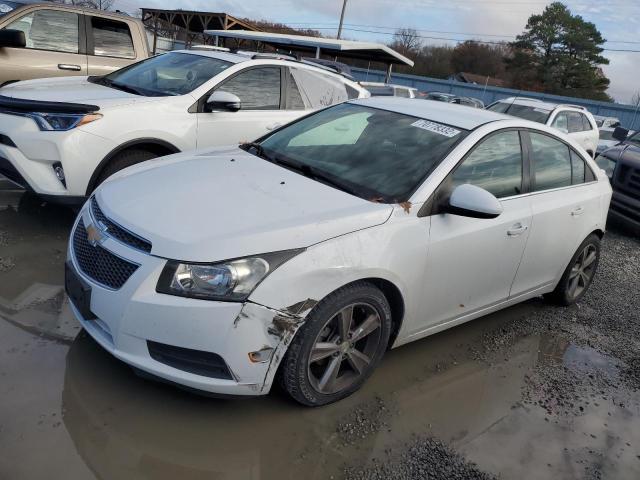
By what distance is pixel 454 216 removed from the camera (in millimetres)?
3297

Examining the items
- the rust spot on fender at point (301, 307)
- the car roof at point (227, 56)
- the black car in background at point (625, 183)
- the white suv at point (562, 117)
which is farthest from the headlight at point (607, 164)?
the rust spot on fender at point (301, 307)

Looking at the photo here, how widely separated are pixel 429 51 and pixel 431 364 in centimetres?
7578

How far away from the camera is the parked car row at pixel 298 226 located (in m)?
2.54

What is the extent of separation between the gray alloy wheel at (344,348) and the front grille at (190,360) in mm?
460

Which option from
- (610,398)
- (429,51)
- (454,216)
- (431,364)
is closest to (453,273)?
(454,216)

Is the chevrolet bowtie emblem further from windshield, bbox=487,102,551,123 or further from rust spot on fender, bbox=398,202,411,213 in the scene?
windshield, bbox=487,102,551,123

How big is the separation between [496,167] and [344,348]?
169 centimetres

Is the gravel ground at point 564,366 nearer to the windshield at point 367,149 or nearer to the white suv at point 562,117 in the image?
the windshield at point 367,149

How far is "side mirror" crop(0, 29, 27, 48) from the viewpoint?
20.7 ft

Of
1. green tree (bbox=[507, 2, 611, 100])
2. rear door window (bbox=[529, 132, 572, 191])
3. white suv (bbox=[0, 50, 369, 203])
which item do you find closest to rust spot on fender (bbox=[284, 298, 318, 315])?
rear door window (bbox=[529, 132, 572, 191])

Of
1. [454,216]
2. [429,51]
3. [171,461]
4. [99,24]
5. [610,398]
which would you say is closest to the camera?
[171,461]

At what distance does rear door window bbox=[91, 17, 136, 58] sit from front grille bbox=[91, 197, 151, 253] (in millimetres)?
5201

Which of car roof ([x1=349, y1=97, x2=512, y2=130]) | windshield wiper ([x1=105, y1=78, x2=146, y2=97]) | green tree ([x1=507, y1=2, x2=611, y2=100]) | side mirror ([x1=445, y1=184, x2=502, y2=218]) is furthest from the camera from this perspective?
green tree ([x1=507, y1=2, x2=611, y2=100])

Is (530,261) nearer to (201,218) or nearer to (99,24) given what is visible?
(201,218)
